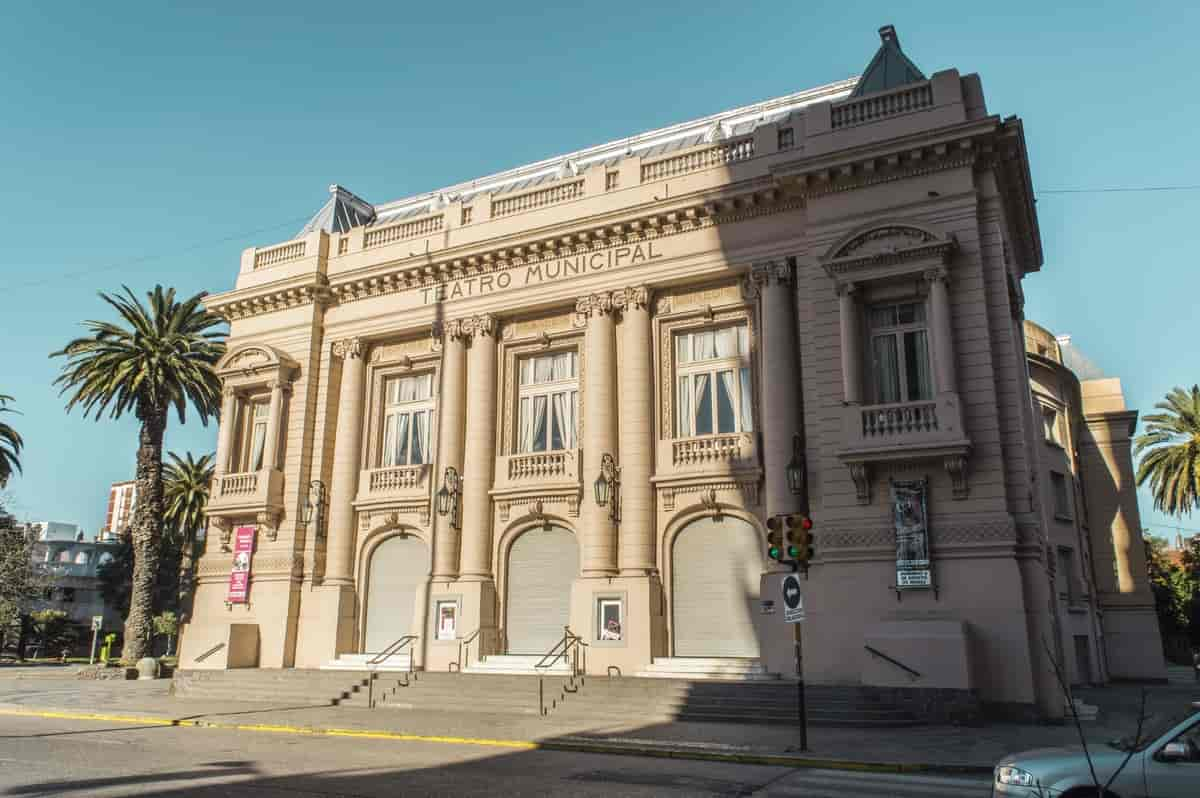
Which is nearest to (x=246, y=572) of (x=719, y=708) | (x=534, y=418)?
(x=534, y=418)

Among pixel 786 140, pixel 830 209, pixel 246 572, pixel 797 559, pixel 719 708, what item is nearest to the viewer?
pixel 797 559

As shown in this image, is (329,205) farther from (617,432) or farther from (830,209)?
(830,209)

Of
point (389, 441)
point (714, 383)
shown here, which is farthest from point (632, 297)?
point (389, 441)

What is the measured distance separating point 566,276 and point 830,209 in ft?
26.1

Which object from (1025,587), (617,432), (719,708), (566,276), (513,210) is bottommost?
(719,708)

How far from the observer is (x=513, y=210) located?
28328mm

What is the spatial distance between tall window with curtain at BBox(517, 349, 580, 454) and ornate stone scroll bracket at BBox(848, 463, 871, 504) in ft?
28.0

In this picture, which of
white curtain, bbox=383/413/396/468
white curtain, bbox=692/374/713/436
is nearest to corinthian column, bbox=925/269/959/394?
white curtain, bbox=692/374/713/436

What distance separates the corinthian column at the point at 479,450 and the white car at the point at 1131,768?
19343 millimetres

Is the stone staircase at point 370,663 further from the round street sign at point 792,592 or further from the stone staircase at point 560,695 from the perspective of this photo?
the round street sign at point 792,592

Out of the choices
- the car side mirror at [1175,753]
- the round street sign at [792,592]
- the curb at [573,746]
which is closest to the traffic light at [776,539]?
the round street sign at [792,592]

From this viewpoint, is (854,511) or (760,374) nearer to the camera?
(854,511)

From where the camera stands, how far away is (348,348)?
2997cm

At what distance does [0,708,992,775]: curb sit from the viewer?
12945mm
